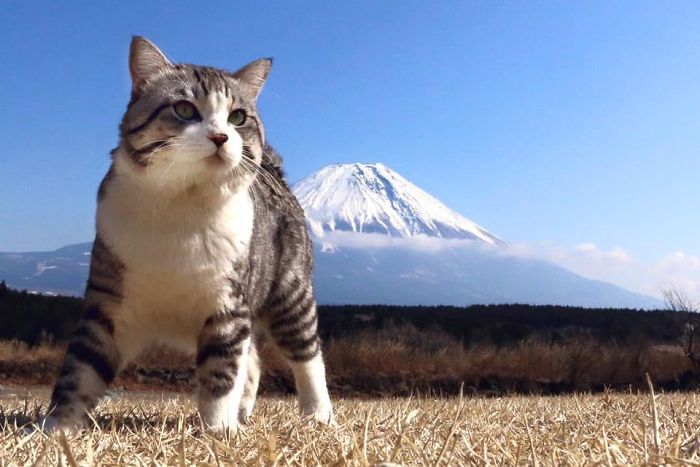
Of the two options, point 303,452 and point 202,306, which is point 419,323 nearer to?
point 202,306

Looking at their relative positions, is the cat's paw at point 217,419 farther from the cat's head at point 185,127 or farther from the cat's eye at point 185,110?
the cat's eye at point 185,110

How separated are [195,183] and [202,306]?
23.4 inches

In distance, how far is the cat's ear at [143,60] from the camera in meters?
3.74

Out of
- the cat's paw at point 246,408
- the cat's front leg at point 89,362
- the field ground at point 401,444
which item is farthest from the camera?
the cat's paw at point 246,408

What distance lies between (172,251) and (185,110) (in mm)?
681

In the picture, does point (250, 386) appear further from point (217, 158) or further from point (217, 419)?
point (217, 158)

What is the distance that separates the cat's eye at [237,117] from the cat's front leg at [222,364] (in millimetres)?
930

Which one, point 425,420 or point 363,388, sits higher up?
point 425,420

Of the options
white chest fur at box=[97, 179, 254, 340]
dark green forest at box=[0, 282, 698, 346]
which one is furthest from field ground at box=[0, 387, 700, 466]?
dark green forest at box=[0, 282, 698, 346]

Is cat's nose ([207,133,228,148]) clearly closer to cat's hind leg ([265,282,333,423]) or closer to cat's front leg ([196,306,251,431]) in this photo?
cat's front leg ([196,306,251,431])

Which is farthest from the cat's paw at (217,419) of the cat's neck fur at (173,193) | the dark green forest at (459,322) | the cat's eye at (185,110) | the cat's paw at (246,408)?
the dark green forest at (459,322)

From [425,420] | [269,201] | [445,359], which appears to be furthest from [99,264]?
[445,359]

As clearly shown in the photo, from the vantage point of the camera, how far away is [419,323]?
18156mm

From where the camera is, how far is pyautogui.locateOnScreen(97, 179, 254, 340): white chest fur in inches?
134
